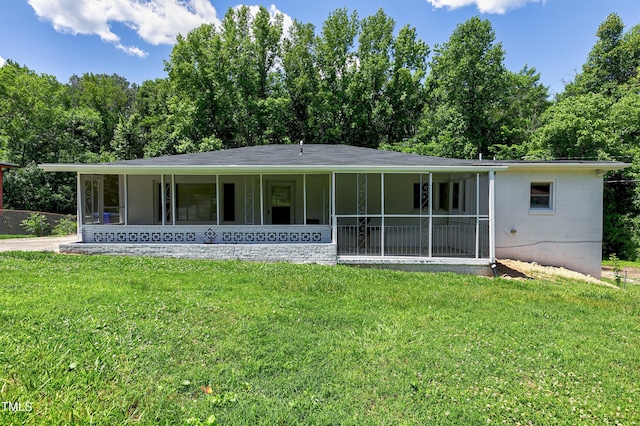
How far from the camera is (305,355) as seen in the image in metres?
3.88

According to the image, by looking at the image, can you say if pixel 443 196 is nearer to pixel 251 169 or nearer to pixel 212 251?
pixel 251 169

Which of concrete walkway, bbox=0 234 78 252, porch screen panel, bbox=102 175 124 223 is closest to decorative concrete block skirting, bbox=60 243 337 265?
concrete walkway, bbox=0 234 78 252

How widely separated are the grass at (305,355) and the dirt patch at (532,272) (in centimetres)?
269

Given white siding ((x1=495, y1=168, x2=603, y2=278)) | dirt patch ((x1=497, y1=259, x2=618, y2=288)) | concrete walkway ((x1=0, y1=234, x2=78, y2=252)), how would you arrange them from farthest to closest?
1. white siding ((x1=495, y1=168, x2=603, y2=278))
2. concrete walkway ((x1=0, y1=234, x2=78, y2=252))
3. dirt patch ((x1=497, y1=259, x2=618, y2=288))

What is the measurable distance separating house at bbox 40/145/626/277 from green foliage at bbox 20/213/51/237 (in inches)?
232

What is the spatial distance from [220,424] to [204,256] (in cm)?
746

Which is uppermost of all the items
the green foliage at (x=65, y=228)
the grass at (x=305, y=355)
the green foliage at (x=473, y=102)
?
the green foliage at (x=473, y=102)

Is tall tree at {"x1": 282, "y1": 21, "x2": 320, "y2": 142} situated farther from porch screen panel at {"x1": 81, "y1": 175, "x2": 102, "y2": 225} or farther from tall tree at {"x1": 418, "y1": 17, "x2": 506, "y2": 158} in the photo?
porch screen panel at {"x1": 81, "y1": 175, "x2": 102, "y2": 225}

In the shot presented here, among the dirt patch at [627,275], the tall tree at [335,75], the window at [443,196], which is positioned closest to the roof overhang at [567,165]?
the window at [443,196]

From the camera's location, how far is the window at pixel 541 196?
11.2 m

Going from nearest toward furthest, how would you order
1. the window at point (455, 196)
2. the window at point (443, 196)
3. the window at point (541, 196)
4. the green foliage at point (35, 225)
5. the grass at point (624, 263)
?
the window at point (541, 196) → the window at point (455, 196) → the window at point (443, 196) → the grass at point (624, 263) → the green foliage at point (35, 225)

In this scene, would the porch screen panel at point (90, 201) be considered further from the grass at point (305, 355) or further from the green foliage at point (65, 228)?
the green foliage at point (65, 228)

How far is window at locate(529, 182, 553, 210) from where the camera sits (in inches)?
440

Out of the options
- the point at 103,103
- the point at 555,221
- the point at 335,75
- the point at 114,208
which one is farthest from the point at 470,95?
the point at 103,103
